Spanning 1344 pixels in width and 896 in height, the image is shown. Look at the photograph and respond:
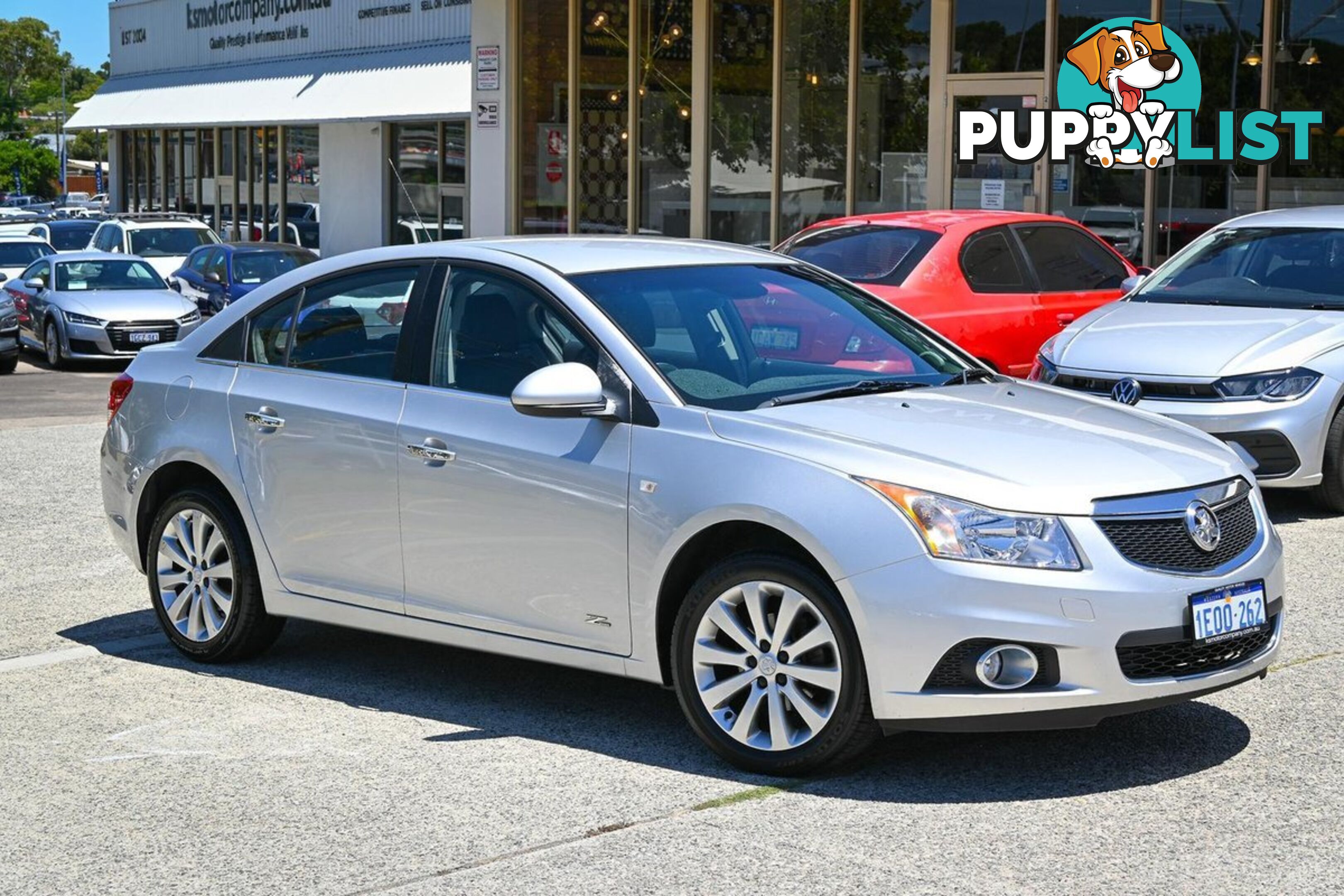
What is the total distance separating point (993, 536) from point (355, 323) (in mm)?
2734

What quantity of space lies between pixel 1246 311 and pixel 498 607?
617cm

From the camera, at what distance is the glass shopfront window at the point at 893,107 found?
19.6m

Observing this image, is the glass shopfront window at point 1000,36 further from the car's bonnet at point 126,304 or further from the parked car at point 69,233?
the parked car at point 69,233

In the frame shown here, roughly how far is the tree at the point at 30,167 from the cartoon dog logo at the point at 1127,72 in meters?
98.2

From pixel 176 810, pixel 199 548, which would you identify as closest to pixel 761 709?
pixel 176 810

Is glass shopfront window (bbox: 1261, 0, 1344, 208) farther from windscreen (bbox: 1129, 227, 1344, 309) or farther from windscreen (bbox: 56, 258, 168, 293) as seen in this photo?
windscreen (bbox: 56, 258, 168, 293)

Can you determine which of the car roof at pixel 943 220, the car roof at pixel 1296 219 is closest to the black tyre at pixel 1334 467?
the car roof at pixel 1296 219

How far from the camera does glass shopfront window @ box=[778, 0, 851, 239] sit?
67.3ft

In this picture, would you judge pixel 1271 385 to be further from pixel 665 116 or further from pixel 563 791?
pixel 665 116

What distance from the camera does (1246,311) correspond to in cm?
1062

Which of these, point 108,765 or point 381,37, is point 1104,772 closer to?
point 108,765

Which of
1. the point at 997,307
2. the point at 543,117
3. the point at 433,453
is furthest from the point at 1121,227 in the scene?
the point at 433,453

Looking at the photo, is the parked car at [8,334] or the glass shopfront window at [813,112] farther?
the parked car at [8,334]

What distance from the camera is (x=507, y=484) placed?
5980mm
